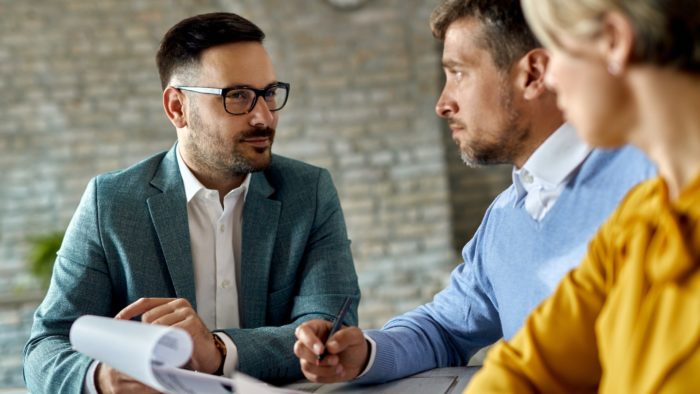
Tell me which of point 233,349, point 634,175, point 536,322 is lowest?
point 233,349

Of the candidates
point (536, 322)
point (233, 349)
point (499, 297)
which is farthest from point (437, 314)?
point (536, 322)

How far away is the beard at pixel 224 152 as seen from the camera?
219 centimetres

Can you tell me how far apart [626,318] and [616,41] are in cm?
28

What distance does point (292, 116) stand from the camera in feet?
18.8

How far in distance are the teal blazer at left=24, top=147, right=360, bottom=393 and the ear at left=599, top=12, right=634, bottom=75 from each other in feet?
3.71

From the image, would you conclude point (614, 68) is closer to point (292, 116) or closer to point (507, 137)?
point (507, 137)

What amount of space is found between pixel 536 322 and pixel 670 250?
0.29 metres

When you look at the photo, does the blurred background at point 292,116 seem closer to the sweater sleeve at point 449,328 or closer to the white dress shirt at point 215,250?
the white dress shirt at point 215,250

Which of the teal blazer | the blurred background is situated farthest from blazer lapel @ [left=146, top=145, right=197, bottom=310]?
the blurred background

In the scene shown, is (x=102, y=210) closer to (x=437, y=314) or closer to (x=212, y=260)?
(x=212, y=260)

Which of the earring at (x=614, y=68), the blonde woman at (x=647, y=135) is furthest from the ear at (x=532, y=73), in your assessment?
the earring at (x=614, y=68)

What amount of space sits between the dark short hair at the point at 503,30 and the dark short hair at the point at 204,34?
72 centimetres

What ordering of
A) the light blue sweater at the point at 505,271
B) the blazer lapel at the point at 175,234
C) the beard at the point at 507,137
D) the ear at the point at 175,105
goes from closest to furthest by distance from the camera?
the light blue sweater at the point at 505,271, the beard at the point at 507,137, the blazer lapel at the point at 175,234, the ear at the point at 175,105

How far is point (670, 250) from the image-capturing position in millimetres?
902
